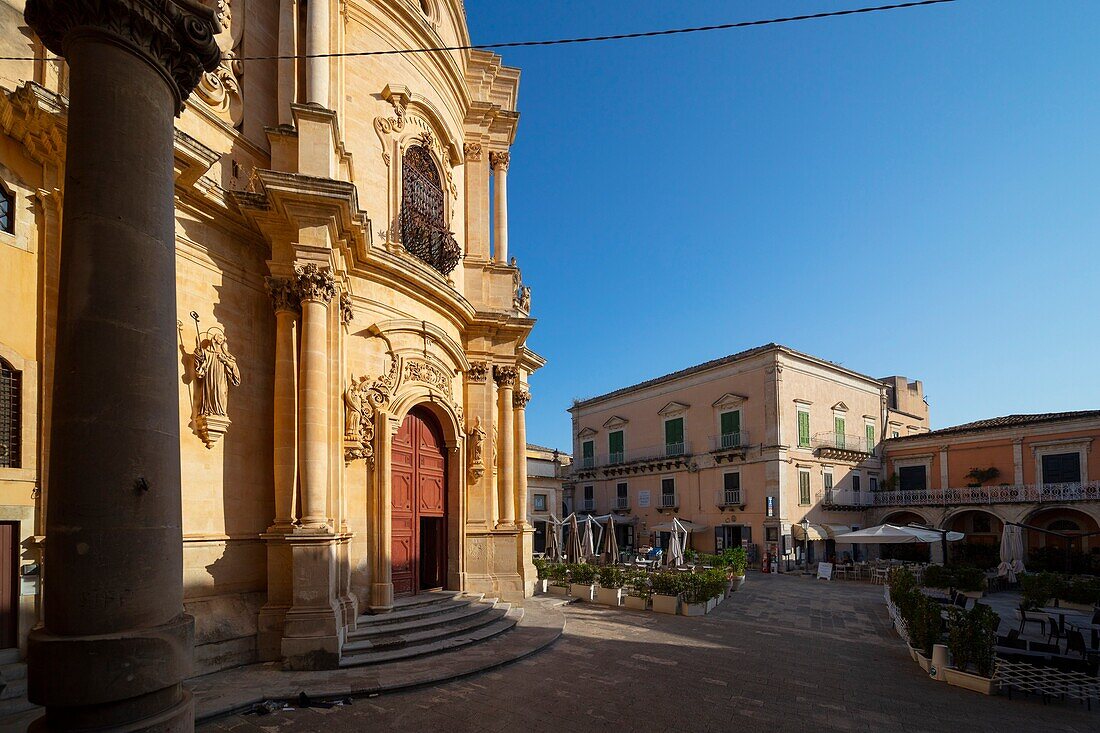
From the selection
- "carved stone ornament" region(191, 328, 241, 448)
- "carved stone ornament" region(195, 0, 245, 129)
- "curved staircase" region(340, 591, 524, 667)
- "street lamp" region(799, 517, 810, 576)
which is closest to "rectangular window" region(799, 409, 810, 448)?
"street lamp" region(799, 517, 810, 576)

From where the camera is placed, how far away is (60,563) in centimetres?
344

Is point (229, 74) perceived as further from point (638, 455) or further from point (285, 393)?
point (638, 455)

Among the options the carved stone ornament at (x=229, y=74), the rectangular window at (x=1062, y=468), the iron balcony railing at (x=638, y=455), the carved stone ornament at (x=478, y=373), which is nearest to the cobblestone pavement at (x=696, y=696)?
the carved stone ornament at (x=478, y=373)

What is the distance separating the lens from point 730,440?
33.5m

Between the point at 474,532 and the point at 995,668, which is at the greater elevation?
the point at 474,532

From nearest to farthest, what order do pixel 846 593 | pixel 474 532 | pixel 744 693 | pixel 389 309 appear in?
Result: 1. pixel 744 693
2. pixel 389 309
3. pixel 474 532
4. pixel 846 593

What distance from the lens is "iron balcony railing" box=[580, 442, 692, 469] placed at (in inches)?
1422

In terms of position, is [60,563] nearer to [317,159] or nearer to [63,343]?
[63,343]

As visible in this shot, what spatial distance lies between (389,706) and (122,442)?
617cm

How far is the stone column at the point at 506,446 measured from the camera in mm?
16766

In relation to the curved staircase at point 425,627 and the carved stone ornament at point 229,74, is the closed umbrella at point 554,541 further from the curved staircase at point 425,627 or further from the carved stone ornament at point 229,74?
the carved stone ornament at point 229,74

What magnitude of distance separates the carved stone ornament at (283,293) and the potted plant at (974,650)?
37.9ft

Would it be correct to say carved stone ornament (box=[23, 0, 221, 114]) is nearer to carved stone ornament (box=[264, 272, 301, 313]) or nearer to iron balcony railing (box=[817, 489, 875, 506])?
carved stone ornament (box=[264, 272, 301, 313])

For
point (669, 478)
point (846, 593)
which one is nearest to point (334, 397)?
point (846, 593)
